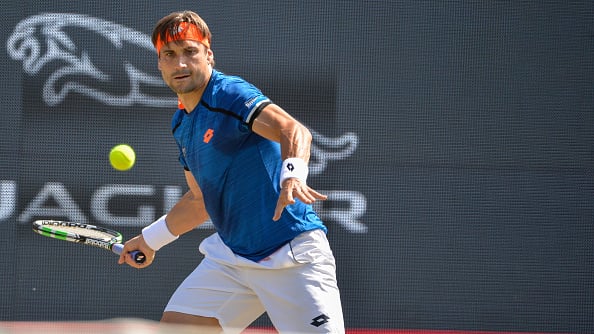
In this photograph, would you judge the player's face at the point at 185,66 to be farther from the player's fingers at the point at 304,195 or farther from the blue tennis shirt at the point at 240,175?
the player's fingers at the point at 304,195

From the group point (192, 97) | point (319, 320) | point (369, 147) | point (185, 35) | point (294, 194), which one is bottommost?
point (319, 320)

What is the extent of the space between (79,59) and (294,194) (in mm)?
3173

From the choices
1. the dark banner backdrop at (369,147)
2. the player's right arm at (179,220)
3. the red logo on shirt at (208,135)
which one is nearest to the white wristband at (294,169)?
the red logo on shirt at (208,135)

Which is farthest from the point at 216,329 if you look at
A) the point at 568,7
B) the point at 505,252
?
the point at 568,7

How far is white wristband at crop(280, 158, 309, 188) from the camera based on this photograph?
2.57 meters

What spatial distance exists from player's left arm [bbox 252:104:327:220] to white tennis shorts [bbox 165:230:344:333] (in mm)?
354

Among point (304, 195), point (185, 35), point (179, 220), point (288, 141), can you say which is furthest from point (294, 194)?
point (179, 220)

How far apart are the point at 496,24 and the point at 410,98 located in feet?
2.33

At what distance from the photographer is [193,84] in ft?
10.2

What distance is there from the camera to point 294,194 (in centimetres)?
256

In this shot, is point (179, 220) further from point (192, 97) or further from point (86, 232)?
point (86, 232)

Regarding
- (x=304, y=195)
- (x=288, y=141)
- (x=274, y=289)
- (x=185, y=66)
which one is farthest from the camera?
(x=185, y=66)

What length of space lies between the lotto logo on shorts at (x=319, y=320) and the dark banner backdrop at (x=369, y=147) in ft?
8.04

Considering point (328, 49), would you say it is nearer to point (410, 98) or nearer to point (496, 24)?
point (410, 98)
